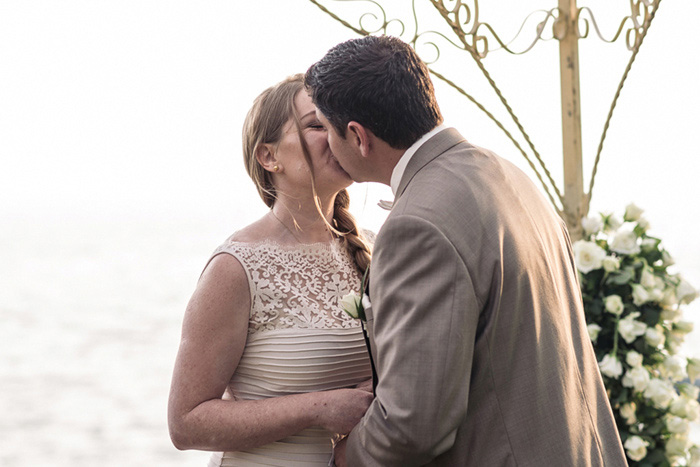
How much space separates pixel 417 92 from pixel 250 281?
0.71 m

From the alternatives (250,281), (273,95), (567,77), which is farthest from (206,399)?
(567,77)

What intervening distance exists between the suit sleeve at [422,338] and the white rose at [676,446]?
167cm

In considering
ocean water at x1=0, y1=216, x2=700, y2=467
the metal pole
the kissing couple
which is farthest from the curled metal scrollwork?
ocean water at x1=0, y1=216, x2=700, y2=467

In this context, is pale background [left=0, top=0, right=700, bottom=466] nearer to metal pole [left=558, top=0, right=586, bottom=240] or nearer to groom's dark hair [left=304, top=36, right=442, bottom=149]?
metal pole [left=558, top=0, right=586, bottom=240]

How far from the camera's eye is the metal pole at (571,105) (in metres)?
2.65

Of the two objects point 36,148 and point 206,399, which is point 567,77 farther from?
point 36,148

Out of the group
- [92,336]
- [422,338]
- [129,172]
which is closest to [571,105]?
[422,338]

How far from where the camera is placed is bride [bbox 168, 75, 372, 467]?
180cm

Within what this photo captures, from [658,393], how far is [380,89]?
172 cm

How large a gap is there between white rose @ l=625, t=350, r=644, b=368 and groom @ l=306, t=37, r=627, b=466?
3.60ft

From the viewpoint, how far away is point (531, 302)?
1.37 metres

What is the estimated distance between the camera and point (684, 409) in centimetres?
259

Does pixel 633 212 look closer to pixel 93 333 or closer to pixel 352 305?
pixel 352 305

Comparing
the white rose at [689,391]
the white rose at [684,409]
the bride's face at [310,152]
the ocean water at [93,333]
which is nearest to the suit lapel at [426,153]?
the bride's face at [310,152]
